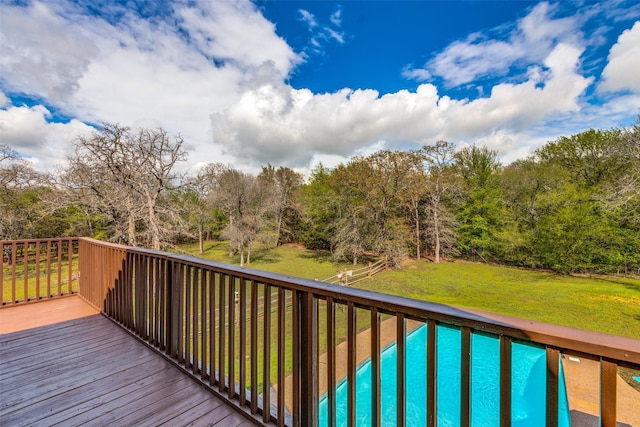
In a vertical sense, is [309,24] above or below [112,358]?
above

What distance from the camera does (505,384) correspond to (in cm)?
80

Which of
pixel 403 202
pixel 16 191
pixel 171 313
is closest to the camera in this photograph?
pixel 171 313

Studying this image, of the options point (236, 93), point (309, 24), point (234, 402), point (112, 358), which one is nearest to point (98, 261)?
point (112, 358)

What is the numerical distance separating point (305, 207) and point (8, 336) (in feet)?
66.7

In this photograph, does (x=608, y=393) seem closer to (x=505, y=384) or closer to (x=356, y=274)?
(x=505, y=384)

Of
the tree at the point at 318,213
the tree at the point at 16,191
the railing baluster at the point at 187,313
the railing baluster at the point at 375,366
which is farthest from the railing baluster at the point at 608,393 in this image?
the tree at the point at 318,213

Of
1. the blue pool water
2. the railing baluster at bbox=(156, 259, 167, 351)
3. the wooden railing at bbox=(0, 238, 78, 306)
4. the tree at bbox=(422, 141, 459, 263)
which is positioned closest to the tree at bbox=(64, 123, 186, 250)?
the wooden railing at bbox=(0, 238, 78, 306)

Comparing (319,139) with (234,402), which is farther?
(319,139)

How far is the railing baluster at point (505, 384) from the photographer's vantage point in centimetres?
77

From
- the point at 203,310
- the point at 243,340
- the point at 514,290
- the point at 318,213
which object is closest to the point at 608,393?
the point at 243,340

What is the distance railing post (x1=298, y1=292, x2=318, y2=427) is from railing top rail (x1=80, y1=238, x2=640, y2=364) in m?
0.11

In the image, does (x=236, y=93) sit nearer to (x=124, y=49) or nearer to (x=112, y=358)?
(x=124, y=49)

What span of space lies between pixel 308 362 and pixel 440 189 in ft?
60.6

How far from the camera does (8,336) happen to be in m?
2.62
